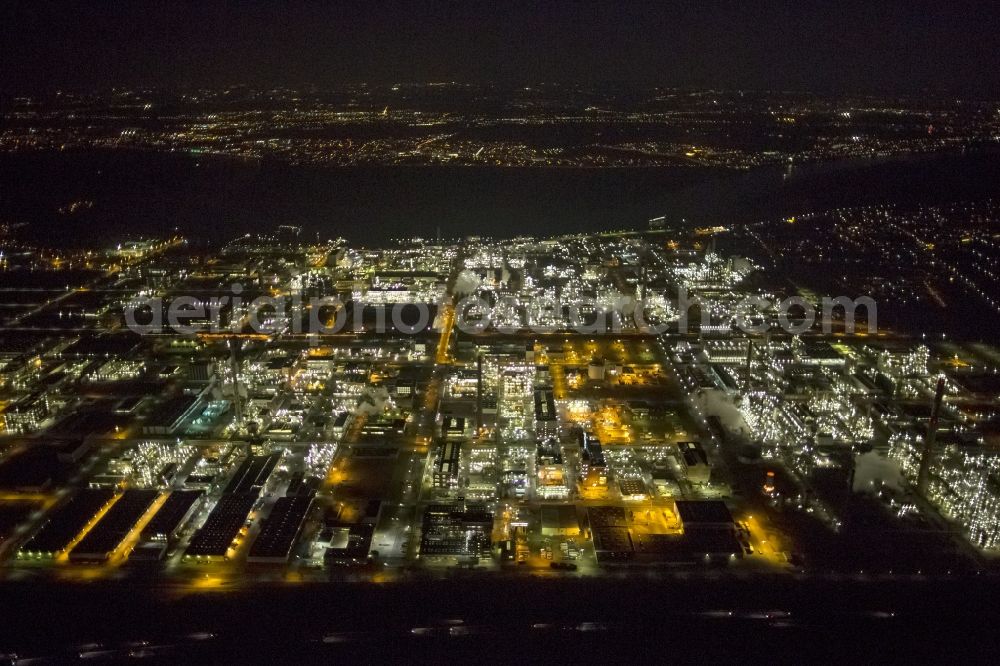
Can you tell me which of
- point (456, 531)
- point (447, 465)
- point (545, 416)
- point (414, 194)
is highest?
point (414, 194)

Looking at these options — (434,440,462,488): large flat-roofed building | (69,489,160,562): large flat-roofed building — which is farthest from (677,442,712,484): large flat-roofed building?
(69,489,160,562): large flat-roofed building

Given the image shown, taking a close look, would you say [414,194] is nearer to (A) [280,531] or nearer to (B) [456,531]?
(A) [280,531]

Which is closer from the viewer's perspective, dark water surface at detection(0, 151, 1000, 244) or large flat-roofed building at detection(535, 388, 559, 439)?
large flat-roofed building at detection(535, 388, 559, 439)

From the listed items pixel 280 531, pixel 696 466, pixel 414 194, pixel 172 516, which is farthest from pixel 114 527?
pixel 414 194

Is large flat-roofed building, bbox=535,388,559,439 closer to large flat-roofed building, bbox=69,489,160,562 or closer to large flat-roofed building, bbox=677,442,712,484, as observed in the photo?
large flat-roofed building, bbox=677,442,712,484

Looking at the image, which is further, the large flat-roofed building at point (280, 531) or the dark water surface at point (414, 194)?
the dark water surface at point (414, 194)

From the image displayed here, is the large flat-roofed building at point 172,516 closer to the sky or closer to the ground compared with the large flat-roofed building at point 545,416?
closer to the ground

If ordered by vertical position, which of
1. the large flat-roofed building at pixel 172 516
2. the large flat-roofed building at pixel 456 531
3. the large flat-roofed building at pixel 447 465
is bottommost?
the large flat-roofed building at pixel 456 531

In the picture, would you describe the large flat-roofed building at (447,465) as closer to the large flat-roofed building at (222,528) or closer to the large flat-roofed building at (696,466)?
the large flat-roofed building at (222,528)

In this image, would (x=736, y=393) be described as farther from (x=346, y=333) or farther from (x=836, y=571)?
(x=346, y=333)

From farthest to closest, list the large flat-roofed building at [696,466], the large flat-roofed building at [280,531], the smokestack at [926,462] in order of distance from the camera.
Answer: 1. the large flat-roofed building at [696,466]
2. the smokestack at [926,462]
3. the large flat-roofed building at [280,531]

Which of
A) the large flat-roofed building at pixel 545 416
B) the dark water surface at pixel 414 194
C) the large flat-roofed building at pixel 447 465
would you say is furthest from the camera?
the dark water surface at pixel 414 194

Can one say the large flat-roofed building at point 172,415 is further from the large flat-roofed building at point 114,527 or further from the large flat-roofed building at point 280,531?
the large flat-roofed building at point 280,531

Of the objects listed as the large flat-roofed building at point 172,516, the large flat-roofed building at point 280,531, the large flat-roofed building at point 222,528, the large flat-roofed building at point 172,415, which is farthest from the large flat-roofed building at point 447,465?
the large flat-roofed building at point 172,415
